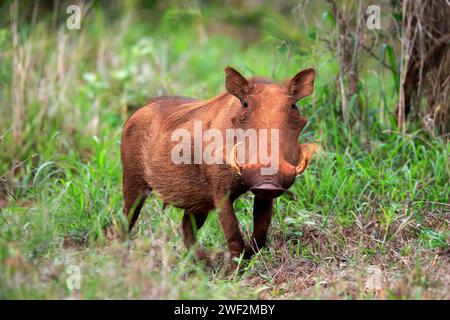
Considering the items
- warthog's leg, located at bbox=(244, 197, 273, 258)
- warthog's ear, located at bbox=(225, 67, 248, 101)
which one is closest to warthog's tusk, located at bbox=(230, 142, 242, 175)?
warthog's ear, located at bbox=(225, 67, 248, 101)

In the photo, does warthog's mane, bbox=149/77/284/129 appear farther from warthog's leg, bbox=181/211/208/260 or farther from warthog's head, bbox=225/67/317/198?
warthog's leg, bbox=181/211/208/260

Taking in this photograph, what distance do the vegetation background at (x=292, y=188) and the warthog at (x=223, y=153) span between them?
27 centimetres

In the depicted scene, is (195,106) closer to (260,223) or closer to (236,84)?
(236,84)

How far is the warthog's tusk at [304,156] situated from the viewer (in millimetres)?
3957

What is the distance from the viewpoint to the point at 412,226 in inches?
184

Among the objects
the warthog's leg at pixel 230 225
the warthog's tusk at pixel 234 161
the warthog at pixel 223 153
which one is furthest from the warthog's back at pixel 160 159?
the warthog's tusk at pixel 234 161

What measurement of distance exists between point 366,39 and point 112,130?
2665mm

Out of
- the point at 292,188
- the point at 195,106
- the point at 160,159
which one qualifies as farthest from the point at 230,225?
the point at 292,188

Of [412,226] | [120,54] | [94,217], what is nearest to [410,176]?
[412,226]

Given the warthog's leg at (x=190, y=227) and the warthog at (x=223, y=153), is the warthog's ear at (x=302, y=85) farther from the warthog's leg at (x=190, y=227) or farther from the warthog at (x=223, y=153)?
the warthog's leg at (x=190, y=227)

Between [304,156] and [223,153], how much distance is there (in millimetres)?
458

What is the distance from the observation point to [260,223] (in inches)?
174

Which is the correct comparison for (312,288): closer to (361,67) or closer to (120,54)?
(361,67)

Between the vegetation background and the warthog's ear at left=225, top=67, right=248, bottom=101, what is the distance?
0.90 meters
